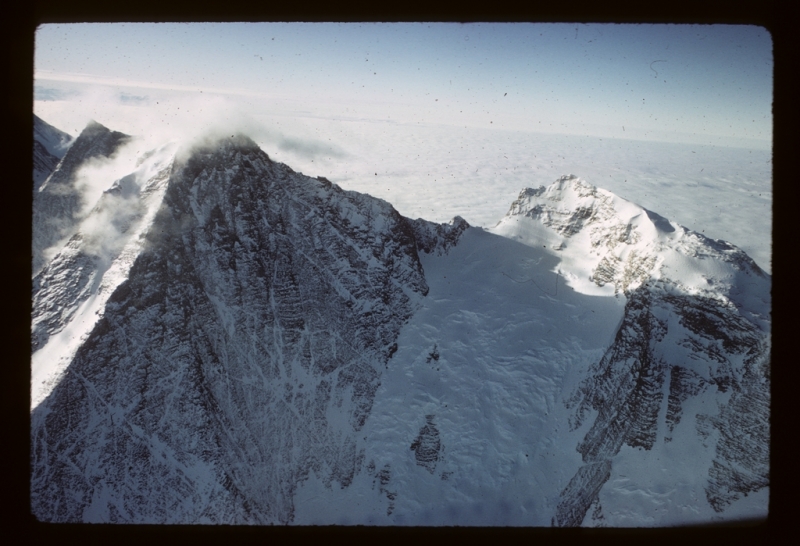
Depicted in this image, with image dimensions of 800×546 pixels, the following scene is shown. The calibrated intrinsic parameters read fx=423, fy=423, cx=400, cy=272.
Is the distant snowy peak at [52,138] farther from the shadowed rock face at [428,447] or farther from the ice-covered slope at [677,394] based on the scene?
the ice-covered slope at [677,394]

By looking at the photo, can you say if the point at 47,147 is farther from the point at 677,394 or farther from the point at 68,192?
the point at 677,394

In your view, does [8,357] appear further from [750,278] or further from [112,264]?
[750,278]

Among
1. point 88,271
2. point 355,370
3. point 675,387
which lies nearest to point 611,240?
point 675,387

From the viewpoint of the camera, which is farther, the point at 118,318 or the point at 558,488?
the point at 558,488

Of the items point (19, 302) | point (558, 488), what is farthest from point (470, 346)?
point (19, 302)

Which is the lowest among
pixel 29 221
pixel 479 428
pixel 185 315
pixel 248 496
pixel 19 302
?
pixel 248 496

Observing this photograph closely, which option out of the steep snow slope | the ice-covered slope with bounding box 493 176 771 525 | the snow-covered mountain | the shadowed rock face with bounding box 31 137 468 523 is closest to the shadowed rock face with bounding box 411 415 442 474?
the snow-covered mountain
